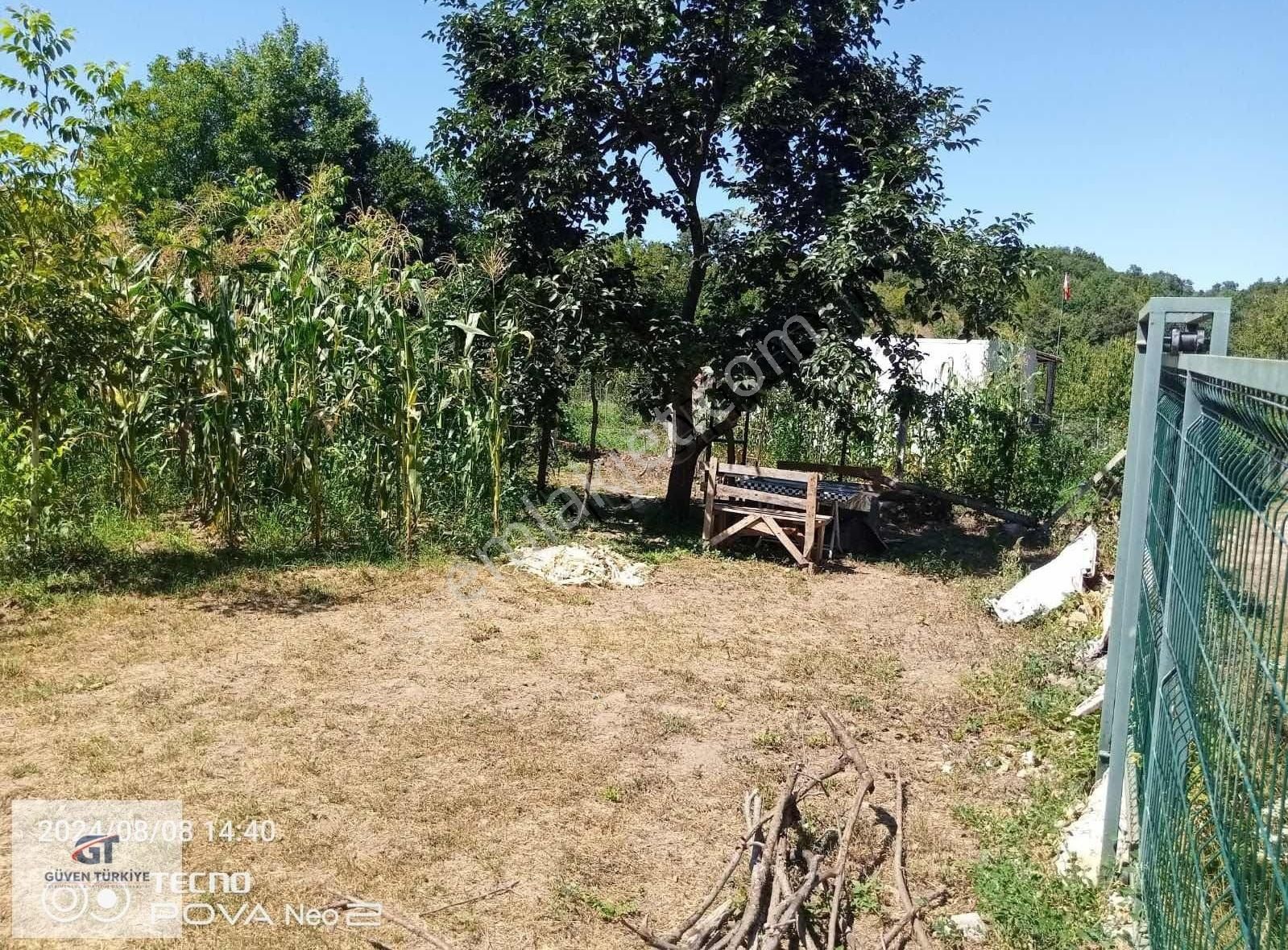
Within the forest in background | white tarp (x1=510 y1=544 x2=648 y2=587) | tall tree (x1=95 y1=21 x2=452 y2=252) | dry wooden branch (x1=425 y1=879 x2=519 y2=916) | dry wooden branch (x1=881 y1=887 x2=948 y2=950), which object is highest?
tall tree (x1=95 y1=21 x2=452 y2=252)

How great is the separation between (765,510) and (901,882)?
6.89 m

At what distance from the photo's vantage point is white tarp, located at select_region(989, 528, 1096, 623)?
779 cm

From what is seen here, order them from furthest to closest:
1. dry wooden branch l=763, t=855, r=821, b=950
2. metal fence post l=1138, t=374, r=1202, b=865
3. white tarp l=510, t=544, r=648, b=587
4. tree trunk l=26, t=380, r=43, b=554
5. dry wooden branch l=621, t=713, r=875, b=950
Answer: white tarp l=510, t=544, r=648, b=587 < tree trunk l=26, t=380, r=43, b=554 < dry wooden branch l=621, t=713, r=875, b=950 < dry wooden branch l=763, t=855, r=821, b=950 < metal fence post l=1138, t=374, r=1202, b=865

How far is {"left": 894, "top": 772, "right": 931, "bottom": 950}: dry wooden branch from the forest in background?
5842mm

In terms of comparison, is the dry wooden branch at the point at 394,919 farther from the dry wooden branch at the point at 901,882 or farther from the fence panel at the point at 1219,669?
the fence panel at the point at 1219,669

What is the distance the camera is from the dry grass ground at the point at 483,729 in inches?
157

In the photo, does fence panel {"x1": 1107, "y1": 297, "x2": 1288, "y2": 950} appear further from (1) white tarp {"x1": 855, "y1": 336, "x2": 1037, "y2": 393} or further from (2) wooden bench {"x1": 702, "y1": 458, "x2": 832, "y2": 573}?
(1) white tarp {"x1": 855, "y1": 336, "x2": 1037, "y2": 393}

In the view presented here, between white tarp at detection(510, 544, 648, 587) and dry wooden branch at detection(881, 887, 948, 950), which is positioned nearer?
dry wooden branch at detection(881, 887, 948, 950)

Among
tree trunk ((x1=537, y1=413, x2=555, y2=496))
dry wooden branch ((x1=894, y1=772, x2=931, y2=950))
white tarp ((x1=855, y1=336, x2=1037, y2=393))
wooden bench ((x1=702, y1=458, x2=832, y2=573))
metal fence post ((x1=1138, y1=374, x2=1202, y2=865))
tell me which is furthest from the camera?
white tarp ((x1=855, y1=336, x2=1037, y2=393))

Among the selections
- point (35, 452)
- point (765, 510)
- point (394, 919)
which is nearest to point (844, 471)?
point (765, 510)

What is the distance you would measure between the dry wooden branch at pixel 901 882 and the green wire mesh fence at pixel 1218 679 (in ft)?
2.43

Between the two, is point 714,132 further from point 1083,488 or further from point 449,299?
point 1083,488

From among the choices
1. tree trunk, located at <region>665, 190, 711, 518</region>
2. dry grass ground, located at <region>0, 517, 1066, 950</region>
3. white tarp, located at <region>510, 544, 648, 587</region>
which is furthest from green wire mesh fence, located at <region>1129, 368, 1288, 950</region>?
tree trunk, located at <region>665, 190, 711, 518</region>

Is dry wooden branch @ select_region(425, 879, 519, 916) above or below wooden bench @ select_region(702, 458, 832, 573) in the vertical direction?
below
